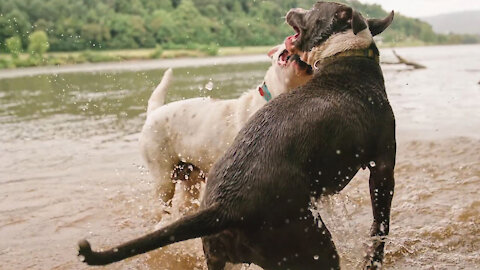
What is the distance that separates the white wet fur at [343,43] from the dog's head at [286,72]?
0.30 meters

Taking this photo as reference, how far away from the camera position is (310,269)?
7.91ft

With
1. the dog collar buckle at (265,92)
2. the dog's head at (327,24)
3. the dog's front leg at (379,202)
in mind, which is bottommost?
the dog's front leg at (379,202)

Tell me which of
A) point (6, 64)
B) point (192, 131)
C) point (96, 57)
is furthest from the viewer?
point (96, 57)

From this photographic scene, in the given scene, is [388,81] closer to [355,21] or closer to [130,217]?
[130,217]

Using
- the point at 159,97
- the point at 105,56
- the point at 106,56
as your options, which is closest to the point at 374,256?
the point at 159,97

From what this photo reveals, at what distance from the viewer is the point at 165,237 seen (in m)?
2.21

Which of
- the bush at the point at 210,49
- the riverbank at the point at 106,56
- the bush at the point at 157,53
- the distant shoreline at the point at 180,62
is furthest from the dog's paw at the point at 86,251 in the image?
the bush at the point at 210,49

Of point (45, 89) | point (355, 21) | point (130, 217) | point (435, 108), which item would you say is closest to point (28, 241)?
point (130, 217)

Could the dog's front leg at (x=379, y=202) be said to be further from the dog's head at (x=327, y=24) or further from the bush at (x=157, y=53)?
the bush at (x=157, y=53)

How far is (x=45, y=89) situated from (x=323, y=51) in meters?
21.2

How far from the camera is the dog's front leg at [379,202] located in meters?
2.86

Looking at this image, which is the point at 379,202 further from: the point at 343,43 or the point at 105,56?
the point at 105,56

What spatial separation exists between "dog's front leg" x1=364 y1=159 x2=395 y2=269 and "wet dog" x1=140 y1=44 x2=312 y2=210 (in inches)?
41.5

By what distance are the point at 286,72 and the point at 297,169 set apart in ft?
4.58
